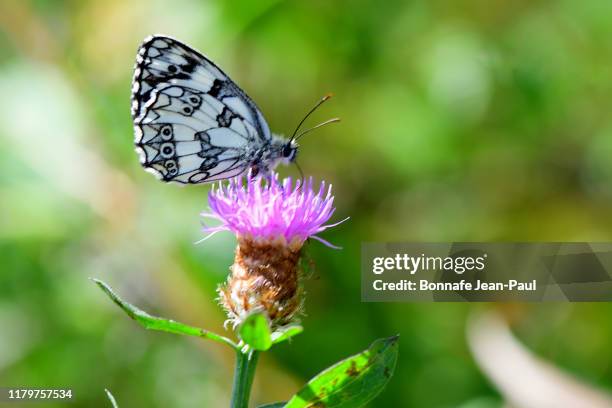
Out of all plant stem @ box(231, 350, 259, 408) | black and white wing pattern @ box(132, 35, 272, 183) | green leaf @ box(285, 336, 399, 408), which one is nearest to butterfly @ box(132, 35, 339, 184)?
black and white wing pattern @ box(132, 35, 272, 183)

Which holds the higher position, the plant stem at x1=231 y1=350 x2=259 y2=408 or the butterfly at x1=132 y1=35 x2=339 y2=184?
the butterfly at x1=132 y1=35 x2=339 y2=184

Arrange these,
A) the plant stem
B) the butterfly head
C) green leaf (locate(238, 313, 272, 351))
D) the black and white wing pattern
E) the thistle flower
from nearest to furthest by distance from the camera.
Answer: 1. green leaf (locate(238, 313, 272, 351))
2. the plant stem
3. the thistle flower
4. the black and white wing pattern
5. the butterfly head

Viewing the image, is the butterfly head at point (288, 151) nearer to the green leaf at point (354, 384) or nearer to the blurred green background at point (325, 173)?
the blurred green background at point (325, 173)

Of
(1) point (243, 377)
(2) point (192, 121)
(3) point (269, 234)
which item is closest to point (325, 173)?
(2) point (192, 121)


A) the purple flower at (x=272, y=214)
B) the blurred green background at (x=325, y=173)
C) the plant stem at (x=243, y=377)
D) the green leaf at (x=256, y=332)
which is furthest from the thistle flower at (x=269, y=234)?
the blurred green background at (x=325, y=173)

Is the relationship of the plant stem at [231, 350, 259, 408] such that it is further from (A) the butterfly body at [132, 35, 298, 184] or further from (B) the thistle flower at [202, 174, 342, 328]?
(A) the butterfly body at [132, 35, 298, 184]

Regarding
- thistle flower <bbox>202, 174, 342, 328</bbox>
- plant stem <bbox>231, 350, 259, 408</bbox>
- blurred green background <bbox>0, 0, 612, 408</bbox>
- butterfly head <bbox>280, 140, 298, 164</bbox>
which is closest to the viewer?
plant stem <bbox>231, 350, 259, 408</bbox>
